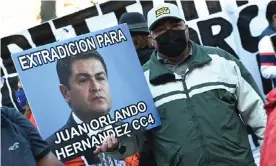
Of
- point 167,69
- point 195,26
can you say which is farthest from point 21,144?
point 195,26

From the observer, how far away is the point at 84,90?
98.6 inches

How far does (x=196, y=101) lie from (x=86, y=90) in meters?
0.57

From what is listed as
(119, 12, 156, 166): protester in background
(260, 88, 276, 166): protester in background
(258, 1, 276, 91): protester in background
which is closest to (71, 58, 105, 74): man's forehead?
(119, 12, 156, 166): protester in background

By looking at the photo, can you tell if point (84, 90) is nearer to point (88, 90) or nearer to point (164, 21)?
point (88, 90)

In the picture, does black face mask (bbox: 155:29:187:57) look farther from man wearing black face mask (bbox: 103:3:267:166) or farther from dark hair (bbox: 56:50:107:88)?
dark hair (bbox: 56:50:107:88)

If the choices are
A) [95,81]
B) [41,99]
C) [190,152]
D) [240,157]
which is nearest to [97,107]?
[95,81]

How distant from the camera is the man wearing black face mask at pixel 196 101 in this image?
2.54 meters

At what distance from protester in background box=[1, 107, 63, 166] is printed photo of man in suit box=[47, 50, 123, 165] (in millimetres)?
124

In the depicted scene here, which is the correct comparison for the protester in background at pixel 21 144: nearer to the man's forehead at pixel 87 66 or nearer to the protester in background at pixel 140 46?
the man's forehead at pixel 87 66

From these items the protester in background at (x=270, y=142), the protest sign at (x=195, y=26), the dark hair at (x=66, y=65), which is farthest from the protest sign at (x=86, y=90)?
the protest sign at (x=195, y=26)

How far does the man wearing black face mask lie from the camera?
8.32ft

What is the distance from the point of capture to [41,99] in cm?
243

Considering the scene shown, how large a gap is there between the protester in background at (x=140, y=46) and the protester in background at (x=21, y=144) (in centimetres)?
50

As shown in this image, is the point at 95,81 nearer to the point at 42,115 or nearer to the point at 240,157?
the point at 42,115
